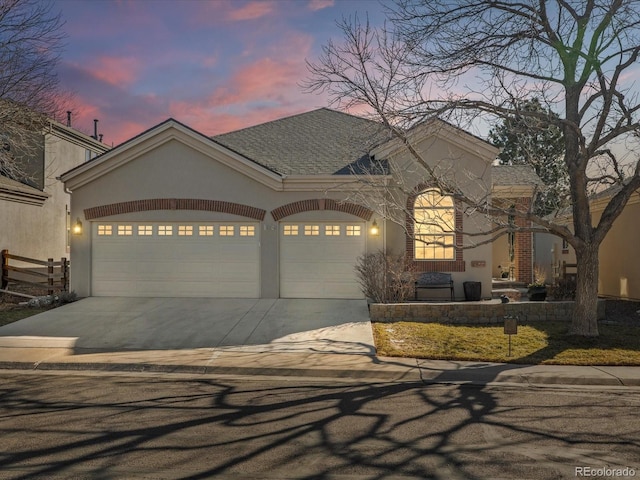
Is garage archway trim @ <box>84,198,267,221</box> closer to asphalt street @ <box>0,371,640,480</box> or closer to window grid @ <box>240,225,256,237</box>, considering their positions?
window grid @ <box>240,225,256,237</box>

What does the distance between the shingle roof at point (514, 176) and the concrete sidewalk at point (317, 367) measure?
10.7 metres

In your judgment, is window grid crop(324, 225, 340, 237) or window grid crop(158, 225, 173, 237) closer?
window grid crop(324, 225, 340, 237)

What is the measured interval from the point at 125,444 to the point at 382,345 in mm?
5692

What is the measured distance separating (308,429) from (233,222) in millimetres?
10301

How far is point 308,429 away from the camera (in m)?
5.48

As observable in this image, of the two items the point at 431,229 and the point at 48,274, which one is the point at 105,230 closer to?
the point at 48,274

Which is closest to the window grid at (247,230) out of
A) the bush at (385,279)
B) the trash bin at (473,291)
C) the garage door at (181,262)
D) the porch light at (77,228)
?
the garage door at (181,262)

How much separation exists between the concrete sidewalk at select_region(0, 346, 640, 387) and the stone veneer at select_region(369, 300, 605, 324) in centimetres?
318

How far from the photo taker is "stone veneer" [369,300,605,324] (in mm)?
11844

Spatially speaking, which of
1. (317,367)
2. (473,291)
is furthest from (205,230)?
(473,291)

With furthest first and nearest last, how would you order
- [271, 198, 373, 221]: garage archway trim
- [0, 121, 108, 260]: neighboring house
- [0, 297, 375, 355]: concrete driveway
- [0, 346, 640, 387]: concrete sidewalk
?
[0, 121, 108, 260]: neighboring house → [271, 198, 373, 221]: garage archway trim → [0, 297, 375, 355]: concrete driveway → [0, 346, 640, 387]: concrete sidewalk

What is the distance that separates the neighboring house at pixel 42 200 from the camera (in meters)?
19.4

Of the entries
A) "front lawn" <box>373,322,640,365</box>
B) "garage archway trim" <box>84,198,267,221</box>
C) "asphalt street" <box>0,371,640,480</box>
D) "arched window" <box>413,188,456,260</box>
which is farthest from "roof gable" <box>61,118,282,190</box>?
"asphalt street" <box>0,371,640,480</box>

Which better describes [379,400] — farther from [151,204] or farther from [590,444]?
[151,204]
